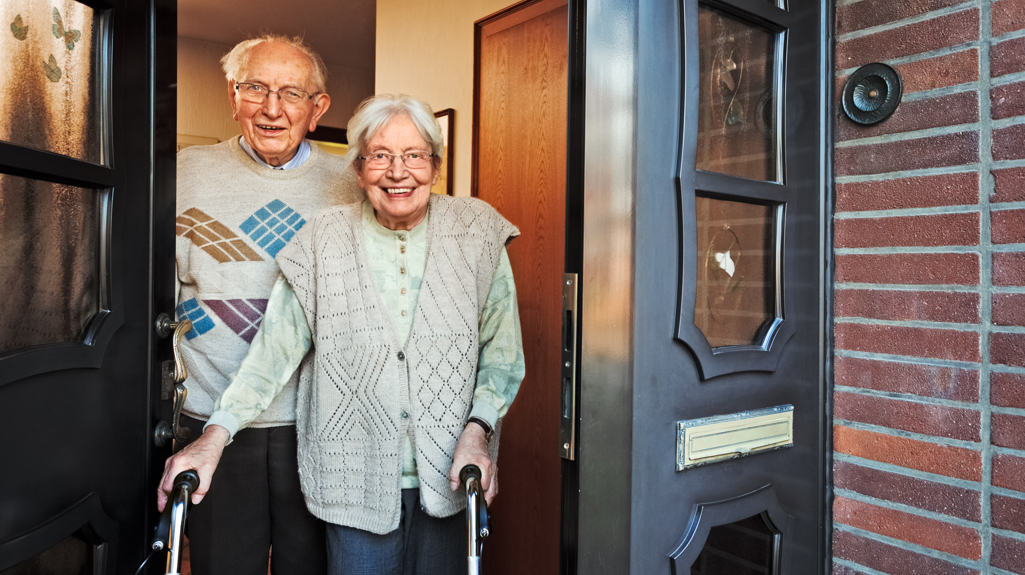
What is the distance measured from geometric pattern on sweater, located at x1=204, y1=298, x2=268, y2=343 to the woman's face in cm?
43

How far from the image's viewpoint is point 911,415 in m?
1.40

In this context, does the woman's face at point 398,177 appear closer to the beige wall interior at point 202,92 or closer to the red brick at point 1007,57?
the red brick at point 1007,57

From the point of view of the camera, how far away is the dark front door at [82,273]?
105 centimetres

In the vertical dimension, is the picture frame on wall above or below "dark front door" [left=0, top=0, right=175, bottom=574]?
above

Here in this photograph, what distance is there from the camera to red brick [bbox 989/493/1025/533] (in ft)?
4.14

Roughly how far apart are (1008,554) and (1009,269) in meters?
0.53

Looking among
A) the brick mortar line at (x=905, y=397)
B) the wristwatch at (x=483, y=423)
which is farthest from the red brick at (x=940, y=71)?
the wristwatch at (x=483, y=423)

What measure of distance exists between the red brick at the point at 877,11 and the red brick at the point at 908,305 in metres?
0.56

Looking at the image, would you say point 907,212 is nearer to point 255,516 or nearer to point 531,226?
point 531,226

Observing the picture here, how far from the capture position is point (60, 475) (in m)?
1.13

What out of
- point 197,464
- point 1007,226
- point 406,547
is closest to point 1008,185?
point 1007,226

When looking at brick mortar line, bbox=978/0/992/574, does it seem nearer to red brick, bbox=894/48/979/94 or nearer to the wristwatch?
red brick, bbox=894/48/979/94

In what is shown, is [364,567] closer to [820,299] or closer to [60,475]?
Answer: [60,475]

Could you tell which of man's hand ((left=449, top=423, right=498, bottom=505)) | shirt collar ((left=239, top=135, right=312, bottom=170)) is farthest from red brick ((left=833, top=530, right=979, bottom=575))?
shirt collar ((left=239, top=135, right=312, bottom=170))
